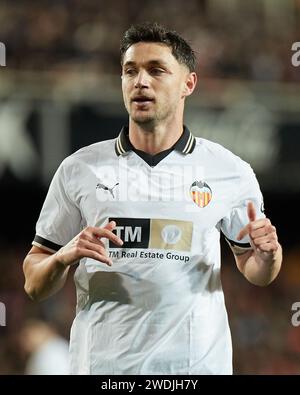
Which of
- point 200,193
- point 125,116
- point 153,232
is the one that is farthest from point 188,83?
point 125,116

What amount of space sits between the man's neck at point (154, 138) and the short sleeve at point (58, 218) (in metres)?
0.32

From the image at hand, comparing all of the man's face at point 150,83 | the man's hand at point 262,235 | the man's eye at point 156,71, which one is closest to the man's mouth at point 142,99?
the man's face at point 150,83

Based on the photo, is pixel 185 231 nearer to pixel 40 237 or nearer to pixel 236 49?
pixel 40 237

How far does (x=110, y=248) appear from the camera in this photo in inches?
140

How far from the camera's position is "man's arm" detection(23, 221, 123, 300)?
3225mm

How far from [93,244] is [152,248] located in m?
0.36

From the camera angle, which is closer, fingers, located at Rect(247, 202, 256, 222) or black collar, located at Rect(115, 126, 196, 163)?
fingers, located at Rect(247, 202, 256, 222)

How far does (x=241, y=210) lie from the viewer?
146 inches

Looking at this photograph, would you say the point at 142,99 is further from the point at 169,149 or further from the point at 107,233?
the point at 107,233

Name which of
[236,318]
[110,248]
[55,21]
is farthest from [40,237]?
[55,21]

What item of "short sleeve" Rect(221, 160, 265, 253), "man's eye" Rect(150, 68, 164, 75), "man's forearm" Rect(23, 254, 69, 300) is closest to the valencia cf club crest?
"short sleeve" Rect(221, 160, 265, 253)

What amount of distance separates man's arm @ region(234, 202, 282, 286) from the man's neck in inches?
19.3

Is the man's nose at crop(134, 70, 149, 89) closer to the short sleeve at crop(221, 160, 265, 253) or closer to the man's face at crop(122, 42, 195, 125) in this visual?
the man's face at crop(122, 42, 195, 125)
